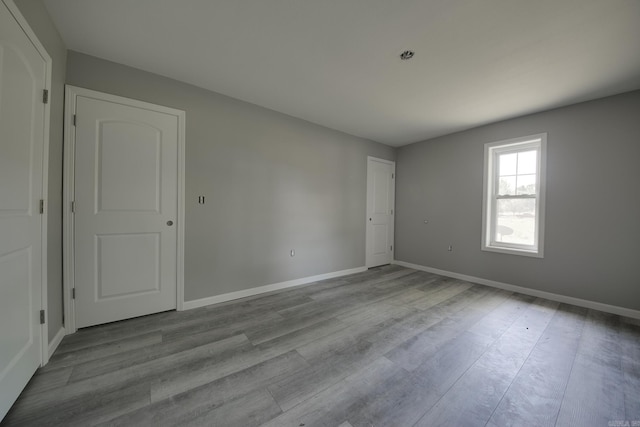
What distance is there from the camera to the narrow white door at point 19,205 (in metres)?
1.19

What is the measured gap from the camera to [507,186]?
357 centimetres

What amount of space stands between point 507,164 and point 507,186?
34cm

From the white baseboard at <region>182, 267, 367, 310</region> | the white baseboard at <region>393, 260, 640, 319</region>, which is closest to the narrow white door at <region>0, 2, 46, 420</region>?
the white baseboard at <region>182, 267, 367, 310</region>

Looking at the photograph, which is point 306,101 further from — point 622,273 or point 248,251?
point 622,273

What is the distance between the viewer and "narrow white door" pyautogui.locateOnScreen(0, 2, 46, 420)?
1.19 m

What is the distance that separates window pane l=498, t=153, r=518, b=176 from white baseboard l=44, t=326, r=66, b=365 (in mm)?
5512

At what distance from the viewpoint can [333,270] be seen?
3969 mm

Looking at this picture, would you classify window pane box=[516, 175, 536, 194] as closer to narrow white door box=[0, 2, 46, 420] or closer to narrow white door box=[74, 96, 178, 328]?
narrow white door box=[74, 96, 178, 328]

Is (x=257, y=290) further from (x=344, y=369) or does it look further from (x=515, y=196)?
(x=515, y=196)

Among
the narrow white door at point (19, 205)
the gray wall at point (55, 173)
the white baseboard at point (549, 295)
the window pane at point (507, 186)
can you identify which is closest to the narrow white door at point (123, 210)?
the gray wall at point (55, 173)

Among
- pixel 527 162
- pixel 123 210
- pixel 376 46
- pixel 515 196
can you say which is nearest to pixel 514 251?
pixel 515 196

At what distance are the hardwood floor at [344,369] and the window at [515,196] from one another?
1.06 m

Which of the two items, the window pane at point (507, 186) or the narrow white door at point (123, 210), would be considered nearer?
the narrow white door at point (123, 210)

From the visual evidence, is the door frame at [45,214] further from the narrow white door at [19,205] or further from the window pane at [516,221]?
the window pane at [516,221]
